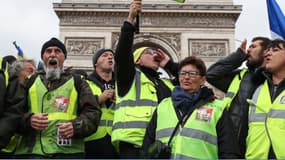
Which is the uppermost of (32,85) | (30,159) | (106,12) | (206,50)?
(106,12)

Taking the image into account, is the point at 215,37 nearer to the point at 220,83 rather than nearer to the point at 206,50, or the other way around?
the point at 206,50

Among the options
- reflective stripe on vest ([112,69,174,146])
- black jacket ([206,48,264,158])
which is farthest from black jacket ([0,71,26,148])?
black jacket ([206,48,264,158])

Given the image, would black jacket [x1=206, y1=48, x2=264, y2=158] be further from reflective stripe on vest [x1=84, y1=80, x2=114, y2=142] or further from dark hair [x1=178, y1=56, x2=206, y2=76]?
reflective stripe on vest [x1=84, y1=80, x2=114, y2=142]

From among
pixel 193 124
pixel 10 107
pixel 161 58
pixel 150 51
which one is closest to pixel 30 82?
pixel 10 107

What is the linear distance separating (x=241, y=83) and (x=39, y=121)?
1654mm

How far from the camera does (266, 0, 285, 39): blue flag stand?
499 centimetres

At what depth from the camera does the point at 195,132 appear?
8.43ft

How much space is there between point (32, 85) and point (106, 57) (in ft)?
3.43

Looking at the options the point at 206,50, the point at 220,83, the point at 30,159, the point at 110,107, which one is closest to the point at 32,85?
the point at 30,159

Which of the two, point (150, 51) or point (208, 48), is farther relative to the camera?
point (208, 48)

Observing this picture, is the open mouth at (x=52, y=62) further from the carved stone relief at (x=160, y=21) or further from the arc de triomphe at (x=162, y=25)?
the carved stone relief at (x=160, y=21)

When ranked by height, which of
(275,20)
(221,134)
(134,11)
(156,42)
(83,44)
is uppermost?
(156,42)

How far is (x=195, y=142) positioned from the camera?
2547mm

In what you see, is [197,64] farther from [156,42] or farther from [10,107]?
[156,42]
